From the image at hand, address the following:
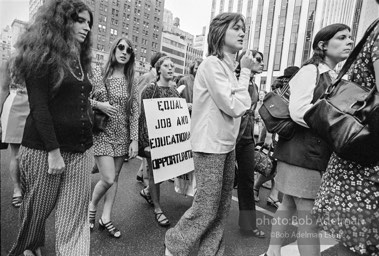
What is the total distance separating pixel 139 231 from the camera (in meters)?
2.91

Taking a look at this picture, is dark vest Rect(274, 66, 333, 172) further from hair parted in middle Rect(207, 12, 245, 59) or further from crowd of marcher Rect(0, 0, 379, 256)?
hair parted in middle Rect(207, 12, 245, 59)

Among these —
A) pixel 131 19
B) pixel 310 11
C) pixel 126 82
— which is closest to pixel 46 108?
pixel 126 82

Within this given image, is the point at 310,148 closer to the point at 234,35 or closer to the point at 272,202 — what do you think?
the point at 234,35

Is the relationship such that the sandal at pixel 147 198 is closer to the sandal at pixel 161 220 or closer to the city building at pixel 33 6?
the sandal at pixel 161 220

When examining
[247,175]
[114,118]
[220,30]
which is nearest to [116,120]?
[114,118]

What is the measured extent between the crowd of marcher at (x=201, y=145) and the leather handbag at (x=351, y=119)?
68 mm

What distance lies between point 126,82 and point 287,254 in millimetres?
2329

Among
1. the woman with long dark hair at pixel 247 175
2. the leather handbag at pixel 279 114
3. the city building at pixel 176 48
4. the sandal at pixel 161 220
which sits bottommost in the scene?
the sandal at pixel 161 220

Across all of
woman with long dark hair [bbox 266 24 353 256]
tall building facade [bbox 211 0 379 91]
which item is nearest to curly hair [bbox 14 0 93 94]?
woman with long dark hair [bbox 266 24 353 256]

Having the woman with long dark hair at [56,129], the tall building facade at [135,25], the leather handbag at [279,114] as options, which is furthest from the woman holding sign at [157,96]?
the tall building facade at [135,25]

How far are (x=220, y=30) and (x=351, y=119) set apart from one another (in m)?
1.26

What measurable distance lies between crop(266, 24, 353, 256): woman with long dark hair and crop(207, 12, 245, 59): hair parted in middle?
64 centimetres

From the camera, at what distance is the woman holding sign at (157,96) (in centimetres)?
322

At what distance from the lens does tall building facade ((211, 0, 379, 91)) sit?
39688mm
